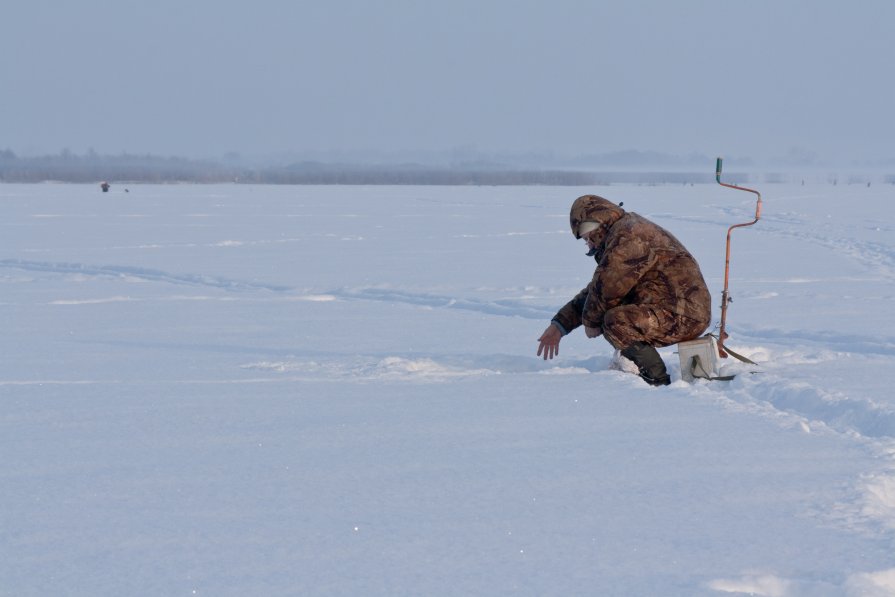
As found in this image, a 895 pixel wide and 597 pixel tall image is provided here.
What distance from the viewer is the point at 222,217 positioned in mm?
24062

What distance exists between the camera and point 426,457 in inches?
131

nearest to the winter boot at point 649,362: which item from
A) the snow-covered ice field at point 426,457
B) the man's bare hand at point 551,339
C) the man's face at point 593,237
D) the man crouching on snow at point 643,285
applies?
the man crouching on snow at point 643,285

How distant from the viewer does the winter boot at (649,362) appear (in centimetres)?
468

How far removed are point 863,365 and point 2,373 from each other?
4549 millimetres

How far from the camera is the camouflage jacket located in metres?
4.57

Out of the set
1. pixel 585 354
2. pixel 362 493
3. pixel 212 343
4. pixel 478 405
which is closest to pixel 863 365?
pixel 585 354

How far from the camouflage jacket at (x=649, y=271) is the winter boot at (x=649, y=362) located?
0.21m

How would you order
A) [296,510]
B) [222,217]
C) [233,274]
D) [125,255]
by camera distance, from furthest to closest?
1. [222,217]
2. [125,255]
3. [233,274]
4. [296,510]

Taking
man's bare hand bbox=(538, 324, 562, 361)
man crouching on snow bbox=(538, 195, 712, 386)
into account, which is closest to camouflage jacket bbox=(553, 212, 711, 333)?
man crouching on snow bbox=(538, 195, 712, 386)

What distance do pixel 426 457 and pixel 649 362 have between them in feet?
5.63

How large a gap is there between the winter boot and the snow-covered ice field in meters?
0.13

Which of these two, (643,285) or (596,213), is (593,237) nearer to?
(596,213)

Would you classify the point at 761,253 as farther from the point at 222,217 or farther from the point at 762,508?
the point at 222,217

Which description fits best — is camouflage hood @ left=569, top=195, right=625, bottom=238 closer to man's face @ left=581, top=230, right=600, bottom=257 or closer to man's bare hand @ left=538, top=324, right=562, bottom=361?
man's face @ left=581, top=230, right=600, bottom=257
